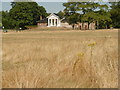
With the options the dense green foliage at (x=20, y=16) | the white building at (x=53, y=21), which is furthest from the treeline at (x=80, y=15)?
the white building at (x=53, y=21)

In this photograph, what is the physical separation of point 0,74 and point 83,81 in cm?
150

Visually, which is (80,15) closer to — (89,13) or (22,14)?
(89,13)

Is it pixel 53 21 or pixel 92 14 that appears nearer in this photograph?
pixel 92 14

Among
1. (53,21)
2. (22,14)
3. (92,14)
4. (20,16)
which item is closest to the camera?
(92,14)

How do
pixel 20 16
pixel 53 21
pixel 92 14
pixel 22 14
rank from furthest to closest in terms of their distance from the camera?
pixel 53 21 < pixel 20 16 < pixel 22 14 < pixel 92 14

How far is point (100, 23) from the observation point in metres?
56.0

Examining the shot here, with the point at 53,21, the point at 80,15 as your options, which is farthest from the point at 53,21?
the point at 80,15

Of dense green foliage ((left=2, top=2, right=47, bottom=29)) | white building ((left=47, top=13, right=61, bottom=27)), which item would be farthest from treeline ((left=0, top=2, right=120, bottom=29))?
white building ((left=47, top=13, right=61, bottom=27))

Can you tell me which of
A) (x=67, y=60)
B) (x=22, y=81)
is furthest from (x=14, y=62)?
(x=22, y=81)

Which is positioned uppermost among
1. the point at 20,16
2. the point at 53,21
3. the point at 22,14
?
the point at 22,14

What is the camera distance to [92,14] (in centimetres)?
5125

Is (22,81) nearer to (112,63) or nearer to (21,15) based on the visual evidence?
(112,63)

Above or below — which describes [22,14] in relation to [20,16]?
above

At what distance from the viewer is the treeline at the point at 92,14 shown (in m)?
51.3
